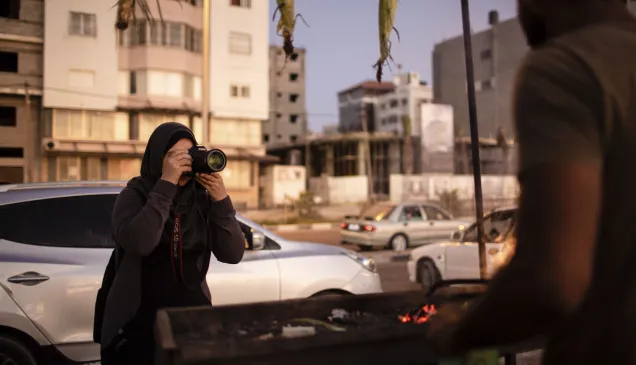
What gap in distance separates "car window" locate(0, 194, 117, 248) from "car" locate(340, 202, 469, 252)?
12.9 m

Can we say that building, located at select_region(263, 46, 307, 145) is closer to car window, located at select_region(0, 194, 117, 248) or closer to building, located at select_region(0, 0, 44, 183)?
building, located at select_region(0, 0, 44, 183)

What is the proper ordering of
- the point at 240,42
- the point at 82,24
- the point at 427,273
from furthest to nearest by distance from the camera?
the point at 240,42 → the point at 82,24 → the point at 427,273

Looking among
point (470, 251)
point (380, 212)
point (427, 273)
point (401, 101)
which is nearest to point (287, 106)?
point (401, 101)

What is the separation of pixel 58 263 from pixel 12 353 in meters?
0.70

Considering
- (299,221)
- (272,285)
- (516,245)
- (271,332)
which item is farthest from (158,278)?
(299,221)

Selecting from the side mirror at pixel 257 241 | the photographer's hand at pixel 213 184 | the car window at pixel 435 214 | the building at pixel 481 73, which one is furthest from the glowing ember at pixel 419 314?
the building at pixel 481 73

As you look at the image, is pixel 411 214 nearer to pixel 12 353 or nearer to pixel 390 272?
pixel 390 272

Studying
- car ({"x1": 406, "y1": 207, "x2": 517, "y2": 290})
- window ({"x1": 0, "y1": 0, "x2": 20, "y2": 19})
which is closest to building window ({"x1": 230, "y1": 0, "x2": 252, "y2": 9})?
window ({"x1": 0, "y1": 0, "x2": 20, "y2": 19})

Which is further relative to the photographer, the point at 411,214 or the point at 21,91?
the point at 21,91

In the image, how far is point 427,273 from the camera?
10453mm

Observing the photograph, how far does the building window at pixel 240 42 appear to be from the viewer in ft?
128

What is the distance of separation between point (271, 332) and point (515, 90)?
1265 mm

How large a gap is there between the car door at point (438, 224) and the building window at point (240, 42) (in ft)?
81.8

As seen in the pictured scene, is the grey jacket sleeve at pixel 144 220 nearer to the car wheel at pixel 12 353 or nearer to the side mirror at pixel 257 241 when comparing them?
the car wheel at pixel 12 353
